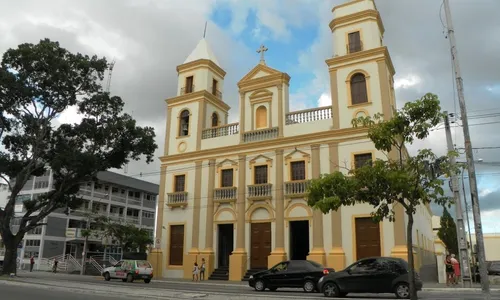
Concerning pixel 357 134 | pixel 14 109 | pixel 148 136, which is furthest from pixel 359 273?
pixel 14 109

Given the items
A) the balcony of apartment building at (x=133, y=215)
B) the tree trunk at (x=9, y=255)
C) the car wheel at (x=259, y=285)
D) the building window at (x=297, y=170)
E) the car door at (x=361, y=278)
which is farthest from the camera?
the balcony of apartment building at (x=133, y=215)

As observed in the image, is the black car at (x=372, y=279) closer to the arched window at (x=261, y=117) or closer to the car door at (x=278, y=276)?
the car door at (x=278, y=276)

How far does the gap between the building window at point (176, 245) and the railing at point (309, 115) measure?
1029 centimetres

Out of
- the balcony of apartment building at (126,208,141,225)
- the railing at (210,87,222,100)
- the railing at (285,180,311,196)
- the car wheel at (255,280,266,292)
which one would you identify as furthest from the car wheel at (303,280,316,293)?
the balcony of apartment building at (126,208,141,225)

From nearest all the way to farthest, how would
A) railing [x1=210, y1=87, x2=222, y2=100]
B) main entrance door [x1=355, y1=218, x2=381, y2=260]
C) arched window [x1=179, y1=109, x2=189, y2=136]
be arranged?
main entrance door [x1=355, y1=218, x2=381, y2=260], arched window [x1=179, y1=109, x2=189, y2=136], railing [x1=210, y1=87, x2=222, y2=100]

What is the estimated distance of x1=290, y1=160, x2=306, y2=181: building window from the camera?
25875mm

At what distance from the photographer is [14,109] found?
2631 centimetres

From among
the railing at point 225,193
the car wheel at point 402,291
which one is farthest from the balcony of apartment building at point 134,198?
the car wheel at point 402,291

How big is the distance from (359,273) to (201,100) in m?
19.0

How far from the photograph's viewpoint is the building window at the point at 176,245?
28.9 m

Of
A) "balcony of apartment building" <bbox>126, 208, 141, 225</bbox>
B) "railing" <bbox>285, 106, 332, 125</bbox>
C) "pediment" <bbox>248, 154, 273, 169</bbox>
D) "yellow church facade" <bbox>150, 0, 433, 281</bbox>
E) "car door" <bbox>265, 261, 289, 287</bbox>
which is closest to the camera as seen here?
"car door" <bbox>265, 261, 289, 287</bbox>

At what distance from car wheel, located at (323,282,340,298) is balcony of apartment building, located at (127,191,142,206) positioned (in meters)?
47.4

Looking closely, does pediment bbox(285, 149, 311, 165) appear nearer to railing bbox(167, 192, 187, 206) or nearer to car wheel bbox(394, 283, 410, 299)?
railing bbox(167, 192, 187, 206)

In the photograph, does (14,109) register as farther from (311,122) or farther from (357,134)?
(357,134)
